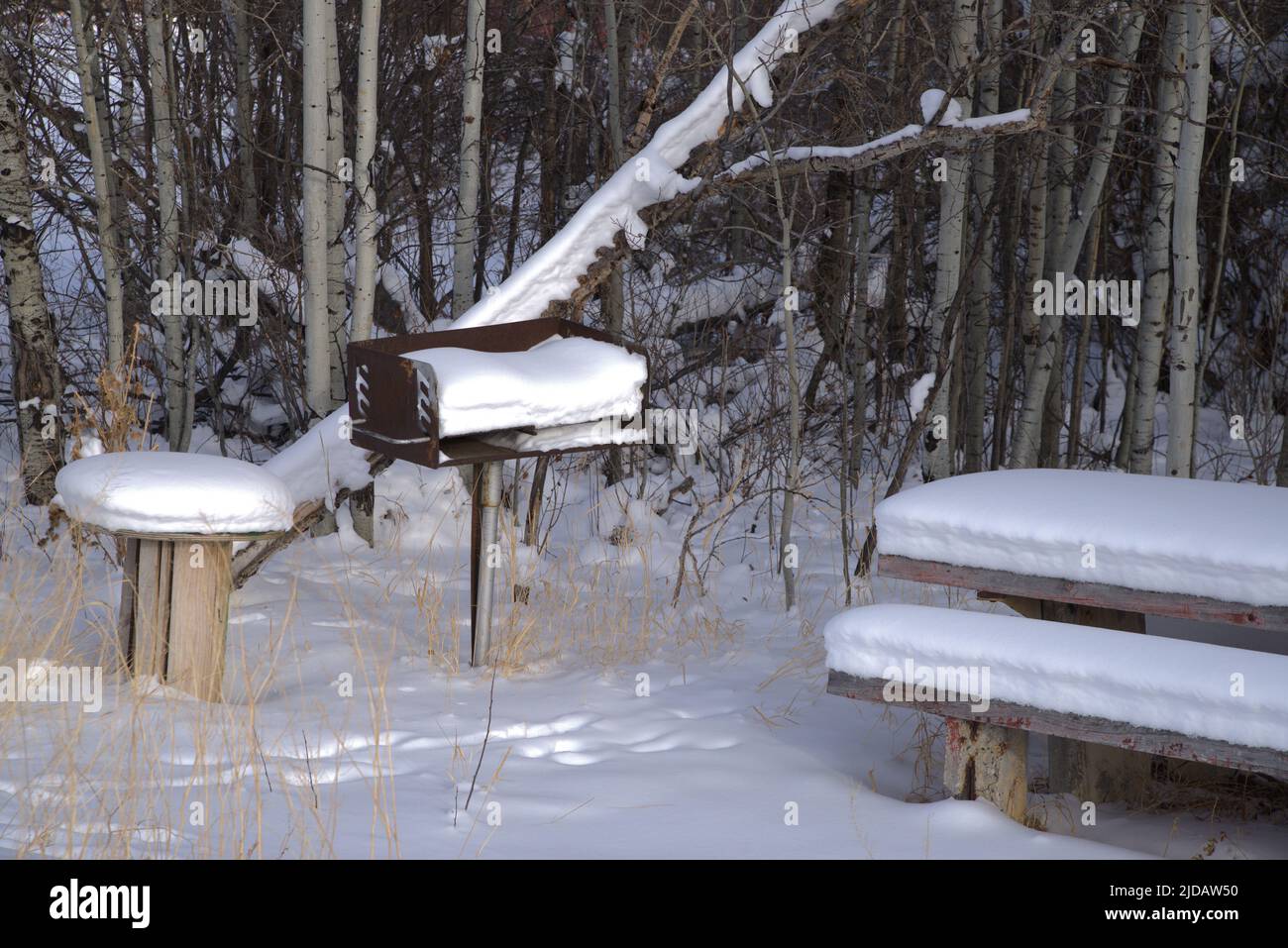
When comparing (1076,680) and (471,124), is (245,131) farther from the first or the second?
(1076,680)

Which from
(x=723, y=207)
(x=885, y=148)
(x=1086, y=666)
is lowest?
(x=1086, y=666)

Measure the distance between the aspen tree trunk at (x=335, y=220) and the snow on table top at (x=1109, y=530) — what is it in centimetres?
368

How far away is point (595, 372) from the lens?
4250mm

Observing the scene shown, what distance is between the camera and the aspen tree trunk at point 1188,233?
5.25 metres

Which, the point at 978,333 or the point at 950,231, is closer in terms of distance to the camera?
the point at 950,231

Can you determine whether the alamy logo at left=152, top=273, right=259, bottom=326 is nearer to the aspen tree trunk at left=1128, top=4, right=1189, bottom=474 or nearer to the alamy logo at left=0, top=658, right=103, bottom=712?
the alamy logo at left=0, top=658, right=103, bottom=712

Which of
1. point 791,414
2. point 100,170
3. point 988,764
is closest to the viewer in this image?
point 988,764

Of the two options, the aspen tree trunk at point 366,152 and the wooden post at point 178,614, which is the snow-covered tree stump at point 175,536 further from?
the aspen tree trunk at point 366,152

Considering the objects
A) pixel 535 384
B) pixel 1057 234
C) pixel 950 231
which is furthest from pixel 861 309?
pixel 535 384

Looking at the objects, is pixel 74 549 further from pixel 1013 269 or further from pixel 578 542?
pixel 1013 269

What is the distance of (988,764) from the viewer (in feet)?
10.9

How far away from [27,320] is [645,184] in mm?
3380

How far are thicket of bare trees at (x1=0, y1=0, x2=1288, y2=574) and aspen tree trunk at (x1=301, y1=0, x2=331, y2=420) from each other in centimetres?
1
